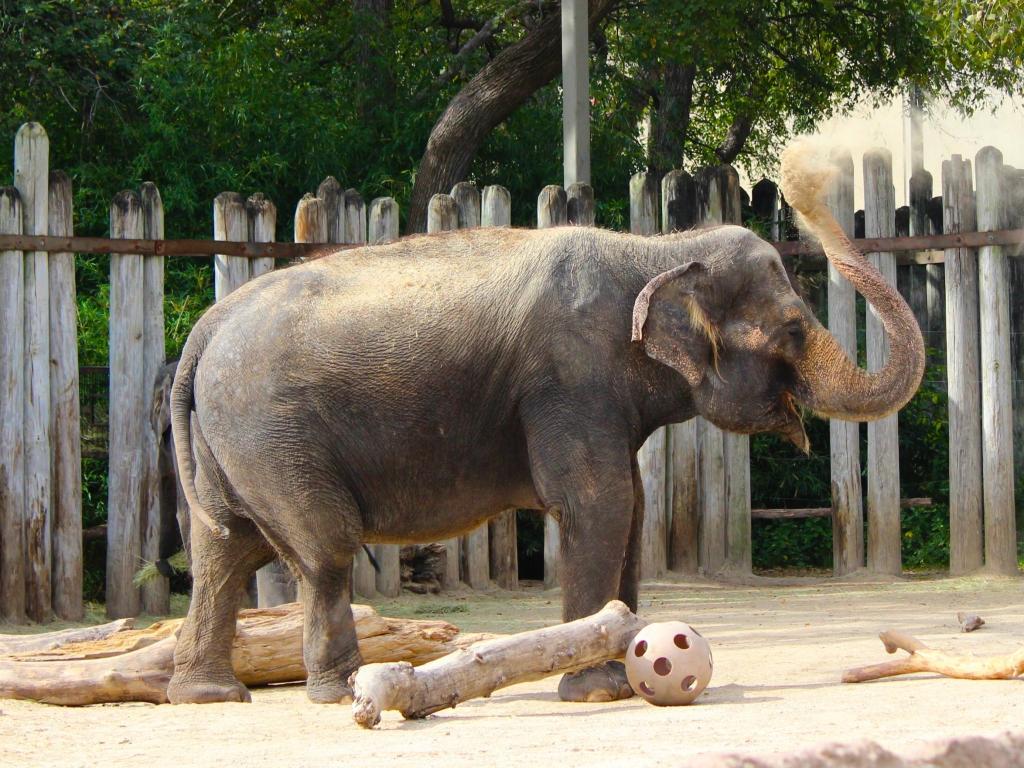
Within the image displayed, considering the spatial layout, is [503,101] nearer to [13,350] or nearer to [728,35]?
[728,35]

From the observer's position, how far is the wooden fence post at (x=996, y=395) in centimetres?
1009

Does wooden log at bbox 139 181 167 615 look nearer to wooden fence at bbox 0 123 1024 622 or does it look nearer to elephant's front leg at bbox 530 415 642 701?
wooden fence at bbox 0 123 1024 622

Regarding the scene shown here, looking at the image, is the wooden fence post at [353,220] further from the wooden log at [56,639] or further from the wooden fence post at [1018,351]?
the wooden fence post at [1018,351]

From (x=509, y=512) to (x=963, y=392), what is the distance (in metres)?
3.00

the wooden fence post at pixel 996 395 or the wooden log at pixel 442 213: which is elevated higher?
the wooden log at pixel 442 213

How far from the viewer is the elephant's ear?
19.4ft

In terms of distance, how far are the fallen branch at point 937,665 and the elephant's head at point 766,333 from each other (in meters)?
0.86

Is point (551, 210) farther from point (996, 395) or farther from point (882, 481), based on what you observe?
Answer: point (996, 395)

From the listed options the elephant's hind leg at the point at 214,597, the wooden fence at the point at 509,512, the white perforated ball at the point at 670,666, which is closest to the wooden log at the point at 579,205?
the wooden fence at the point at 509,512

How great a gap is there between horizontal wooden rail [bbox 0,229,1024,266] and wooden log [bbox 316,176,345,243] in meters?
0.12

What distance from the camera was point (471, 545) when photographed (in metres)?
10.1

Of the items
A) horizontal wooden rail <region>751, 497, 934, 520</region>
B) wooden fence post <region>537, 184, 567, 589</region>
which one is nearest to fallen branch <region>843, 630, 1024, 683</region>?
wooden fence post <region>537, 184, 567, 589</region>

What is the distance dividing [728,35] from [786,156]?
25.0 ft

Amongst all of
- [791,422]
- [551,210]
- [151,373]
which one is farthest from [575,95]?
[791,422]
